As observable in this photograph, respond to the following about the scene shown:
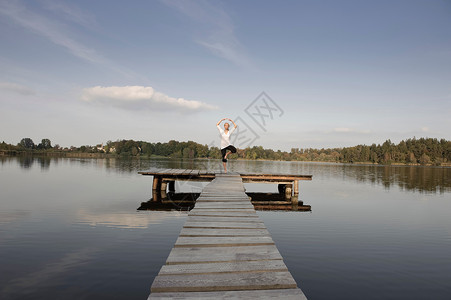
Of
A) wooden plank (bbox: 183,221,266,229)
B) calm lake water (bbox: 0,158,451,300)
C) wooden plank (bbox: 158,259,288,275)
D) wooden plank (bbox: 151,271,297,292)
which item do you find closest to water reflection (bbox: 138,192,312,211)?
calm lake water (bbox: 0,158,451,300)

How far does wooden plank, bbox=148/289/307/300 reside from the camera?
293 cm

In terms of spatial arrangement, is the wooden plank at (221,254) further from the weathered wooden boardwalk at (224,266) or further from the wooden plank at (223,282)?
the wooden plank at (223,282)

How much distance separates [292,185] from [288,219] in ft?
26.4

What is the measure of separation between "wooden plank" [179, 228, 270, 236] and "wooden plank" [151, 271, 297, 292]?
169 centimetres

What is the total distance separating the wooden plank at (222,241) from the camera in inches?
181

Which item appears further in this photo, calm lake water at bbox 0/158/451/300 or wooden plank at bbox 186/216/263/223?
wooden plank at bbox 186/216/263/223

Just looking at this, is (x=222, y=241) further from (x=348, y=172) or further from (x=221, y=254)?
(x=348, y=172)

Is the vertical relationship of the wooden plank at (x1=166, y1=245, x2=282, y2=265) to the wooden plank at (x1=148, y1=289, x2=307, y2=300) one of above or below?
above

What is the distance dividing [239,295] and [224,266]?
72 centimetres

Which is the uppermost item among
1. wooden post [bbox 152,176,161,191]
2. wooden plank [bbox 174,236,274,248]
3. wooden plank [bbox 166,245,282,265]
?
wooden plank [bbox 174,236,274,248]

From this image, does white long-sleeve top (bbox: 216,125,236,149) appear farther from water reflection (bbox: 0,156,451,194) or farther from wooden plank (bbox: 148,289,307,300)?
wooden plank (bbox: 148,289,307,300)

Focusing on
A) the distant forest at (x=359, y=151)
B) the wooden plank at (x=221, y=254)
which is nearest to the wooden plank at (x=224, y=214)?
the wooden plank at (x=221, y=254)

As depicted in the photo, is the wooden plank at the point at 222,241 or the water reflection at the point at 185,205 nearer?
the wooden plank at the point at 222,241

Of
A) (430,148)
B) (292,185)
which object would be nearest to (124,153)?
(292,185)
